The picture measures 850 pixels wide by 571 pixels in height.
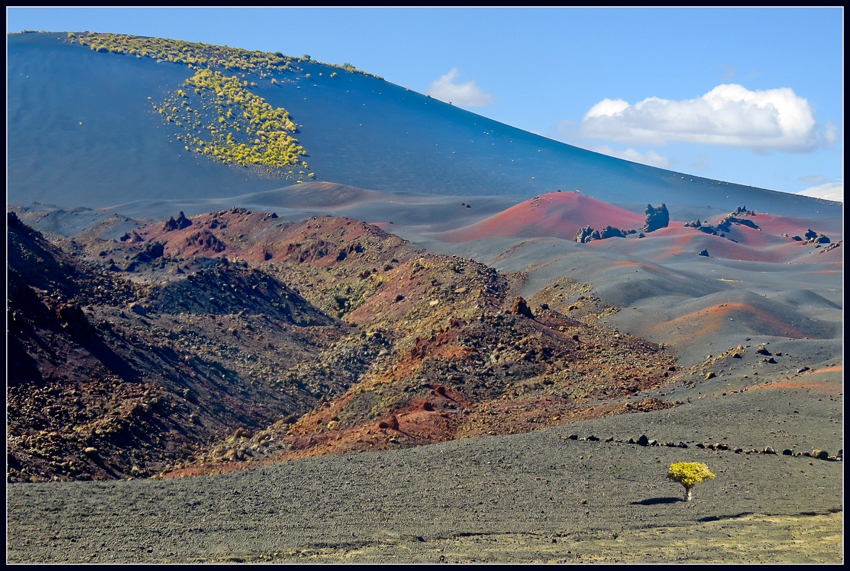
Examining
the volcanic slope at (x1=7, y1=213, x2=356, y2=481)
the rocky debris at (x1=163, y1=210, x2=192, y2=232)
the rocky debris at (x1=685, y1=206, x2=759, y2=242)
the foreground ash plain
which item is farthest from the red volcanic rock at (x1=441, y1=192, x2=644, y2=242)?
the volcanic slope at (x1=7, y1=213, x2=356, y2=481)

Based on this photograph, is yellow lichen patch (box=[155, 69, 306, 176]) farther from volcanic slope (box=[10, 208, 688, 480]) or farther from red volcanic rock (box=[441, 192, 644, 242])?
Result: volcanic slope (box=[10, 208, 688, 480])

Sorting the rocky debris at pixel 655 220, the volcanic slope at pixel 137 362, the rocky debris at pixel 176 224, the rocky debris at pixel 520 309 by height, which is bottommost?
the rocky debris at pixel 176 224

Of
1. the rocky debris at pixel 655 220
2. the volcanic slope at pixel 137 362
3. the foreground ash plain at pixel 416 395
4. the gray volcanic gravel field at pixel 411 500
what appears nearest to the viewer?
the gray volcanic gravel field at pixel 411 500

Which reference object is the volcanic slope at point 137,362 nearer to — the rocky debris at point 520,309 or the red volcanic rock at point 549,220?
the rocky debris at point 520,309

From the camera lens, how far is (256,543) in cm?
1027

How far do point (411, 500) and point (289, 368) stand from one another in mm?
13653

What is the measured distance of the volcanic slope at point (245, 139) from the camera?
277 ft

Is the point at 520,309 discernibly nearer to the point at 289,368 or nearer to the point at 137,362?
the point at 289,368

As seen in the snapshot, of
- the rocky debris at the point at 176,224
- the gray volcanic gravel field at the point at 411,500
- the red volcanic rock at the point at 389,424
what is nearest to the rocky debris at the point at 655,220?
the rocky debris at the point at 176,224

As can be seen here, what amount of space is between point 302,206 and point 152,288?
149 feet

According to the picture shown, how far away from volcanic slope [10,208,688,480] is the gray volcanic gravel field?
2730 millimetres

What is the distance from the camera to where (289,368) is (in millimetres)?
25469

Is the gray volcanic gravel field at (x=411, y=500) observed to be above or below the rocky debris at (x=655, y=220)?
below

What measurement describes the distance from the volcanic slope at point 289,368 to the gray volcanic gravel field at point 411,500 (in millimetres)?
2730
